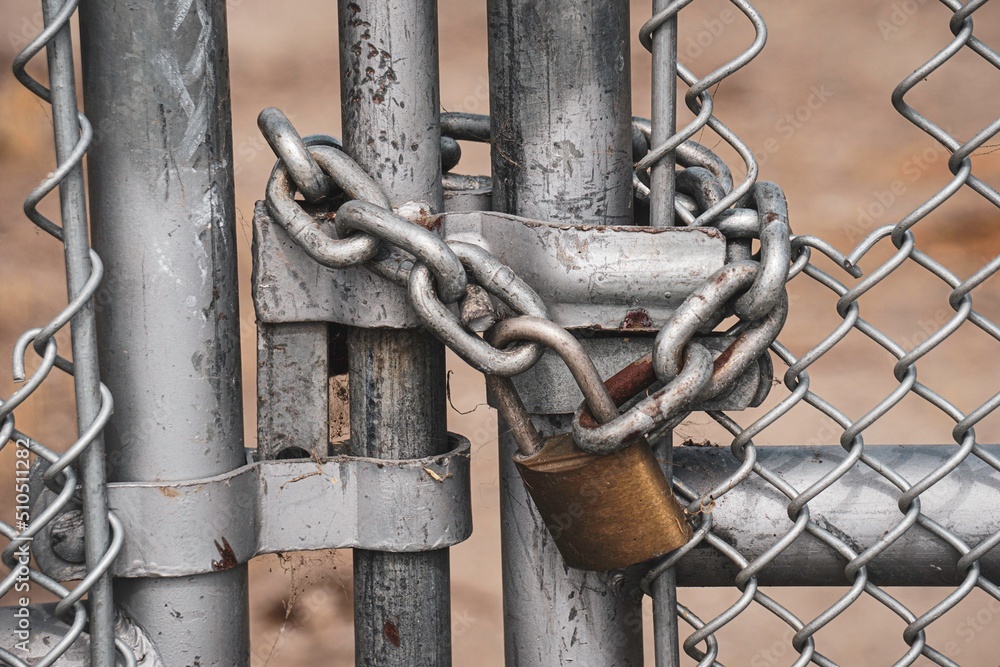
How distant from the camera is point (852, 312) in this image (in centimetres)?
73

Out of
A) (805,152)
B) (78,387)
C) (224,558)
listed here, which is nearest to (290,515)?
(224,558)

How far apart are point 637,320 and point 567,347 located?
0.09 metres

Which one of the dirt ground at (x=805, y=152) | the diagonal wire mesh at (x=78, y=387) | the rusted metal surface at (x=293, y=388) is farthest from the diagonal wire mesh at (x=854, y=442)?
the dirt ground at (x=805, y=152)

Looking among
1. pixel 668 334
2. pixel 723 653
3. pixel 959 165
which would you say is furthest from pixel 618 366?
pixel 723 653

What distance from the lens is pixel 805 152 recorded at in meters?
2.63

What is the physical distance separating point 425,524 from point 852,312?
13.9 inches

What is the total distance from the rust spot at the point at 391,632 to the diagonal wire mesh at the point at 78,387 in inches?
6.8

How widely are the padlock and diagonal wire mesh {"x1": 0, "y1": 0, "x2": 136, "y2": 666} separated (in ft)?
0.86

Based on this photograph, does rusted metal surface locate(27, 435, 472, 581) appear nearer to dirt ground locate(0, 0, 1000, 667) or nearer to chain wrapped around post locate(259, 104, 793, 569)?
chain wrapped around post locate(259, 104, 793, 569)

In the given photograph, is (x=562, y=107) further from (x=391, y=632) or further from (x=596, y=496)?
(x=391, y=632)

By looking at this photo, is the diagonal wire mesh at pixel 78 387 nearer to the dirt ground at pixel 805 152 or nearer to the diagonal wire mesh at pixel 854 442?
the diagonal wire mesh at pixel 854 442

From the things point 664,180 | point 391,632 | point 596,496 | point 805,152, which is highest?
point 805,152

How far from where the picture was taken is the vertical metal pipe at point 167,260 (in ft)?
2.07

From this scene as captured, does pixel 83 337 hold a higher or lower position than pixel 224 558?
higher
